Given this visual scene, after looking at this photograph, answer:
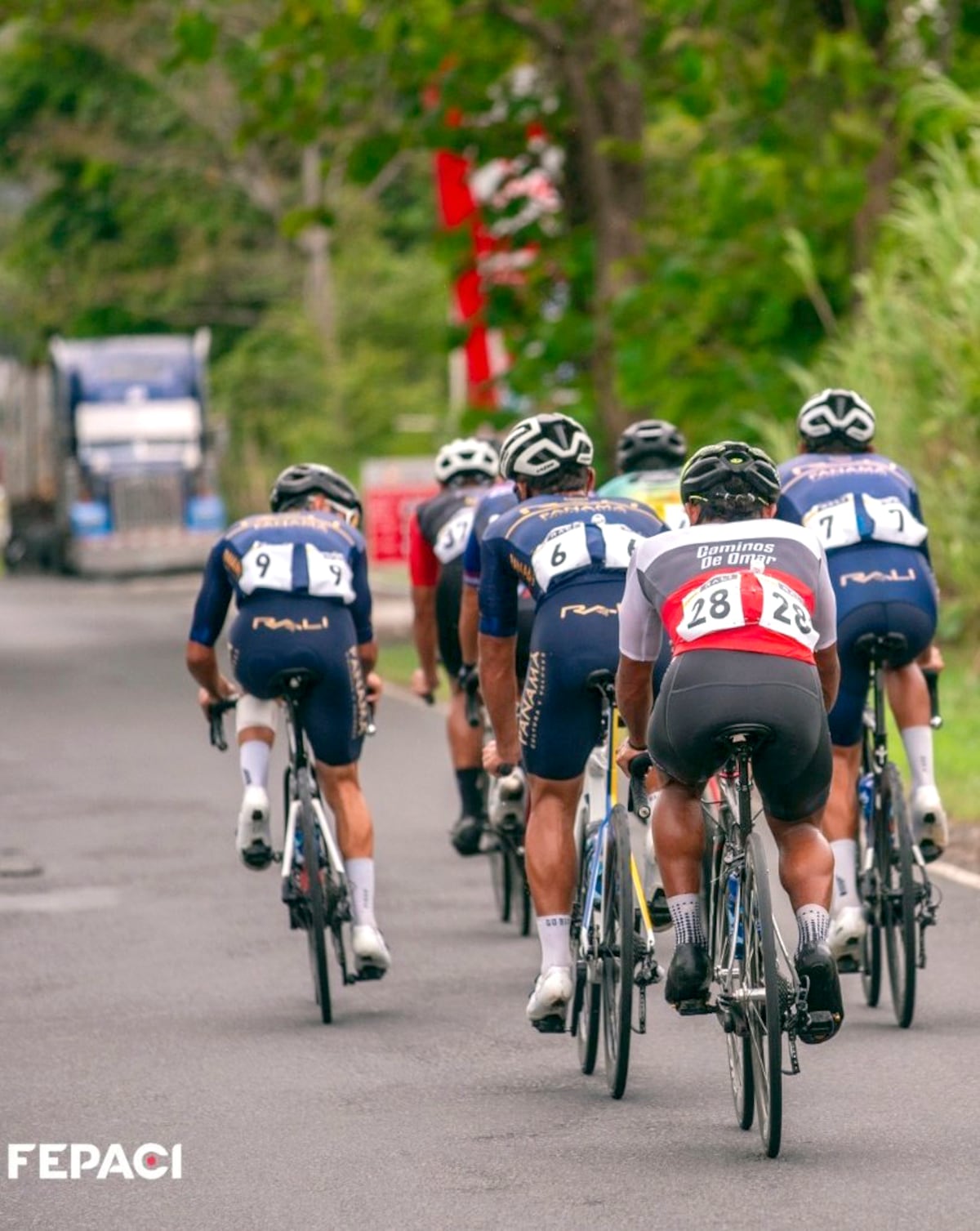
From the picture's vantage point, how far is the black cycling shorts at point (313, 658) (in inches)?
377

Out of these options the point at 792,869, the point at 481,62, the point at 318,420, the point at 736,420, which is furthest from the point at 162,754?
the point at 318,420

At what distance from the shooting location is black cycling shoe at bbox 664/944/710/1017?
736 centimetres

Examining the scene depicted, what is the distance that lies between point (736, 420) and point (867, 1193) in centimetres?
1672

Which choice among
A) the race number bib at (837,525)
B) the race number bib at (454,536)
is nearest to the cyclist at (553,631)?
the race number bib at (837,525)

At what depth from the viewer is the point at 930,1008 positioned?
923cm

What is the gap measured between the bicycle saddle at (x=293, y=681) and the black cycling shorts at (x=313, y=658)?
0.04 feet

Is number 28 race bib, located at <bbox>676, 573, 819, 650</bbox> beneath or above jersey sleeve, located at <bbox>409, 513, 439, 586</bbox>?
above

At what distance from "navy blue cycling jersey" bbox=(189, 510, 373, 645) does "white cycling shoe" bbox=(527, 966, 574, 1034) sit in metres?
1.97

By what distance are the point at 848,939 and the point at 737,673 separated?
7.61 ft

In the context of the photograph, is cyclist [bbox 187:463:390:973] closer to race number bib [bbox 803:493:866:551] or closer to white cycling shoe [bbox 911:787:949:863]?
race number bib [bbox 803:493:866:551]

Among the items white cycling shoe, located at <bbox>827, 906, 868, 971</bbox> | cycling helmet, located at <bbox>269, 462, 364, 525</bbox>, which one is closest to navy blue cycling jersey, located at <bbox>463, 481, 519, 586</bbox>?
cycling helmet, located at <bbox>269, 462, 364, 525</bbox>

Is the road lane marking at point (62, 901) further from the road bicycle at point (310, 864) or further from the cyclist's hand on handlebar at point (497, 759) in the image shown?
the cyclist's hand on handlebar at point (497, 759)

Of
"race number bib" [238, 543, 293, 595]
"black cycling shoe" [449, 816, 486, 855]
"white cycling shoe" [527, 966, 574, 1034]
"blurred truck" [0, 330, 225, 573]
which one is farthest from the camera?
"blurred truck" [0, 330, 225, 573]

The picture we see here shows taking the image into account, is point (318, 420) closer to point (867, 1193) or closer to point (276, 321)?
point (276, 321)
